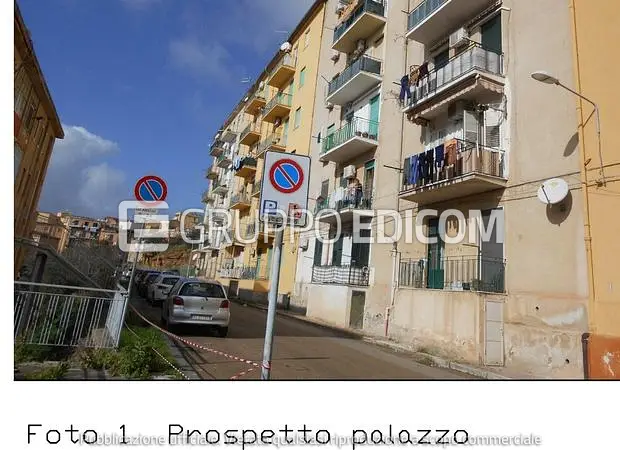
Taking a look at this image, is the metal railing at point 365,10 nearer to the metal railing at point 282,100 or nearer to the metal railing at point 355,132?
the metal railing at point 355,132

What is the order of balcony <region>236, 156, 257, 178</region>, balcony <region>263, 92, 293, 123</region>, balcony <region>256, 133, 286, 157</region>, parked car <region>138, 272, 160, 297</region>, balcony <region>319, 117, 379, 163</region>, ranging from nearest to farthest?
balcony <region>319, 117, 379, 163</region> < parked car <region>138, 272, 160, 297</region> < balcony <region>256, 133, 286, 157</region> < balcony <region>263, 92, 293, 123</region> < balcony <region>236, 156, 257, 178</region>

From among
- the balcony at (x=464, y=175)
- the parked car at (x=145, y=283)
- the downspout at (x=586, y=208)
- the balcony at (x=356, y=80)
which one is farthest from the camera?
the parked car at (x=145, y=283)

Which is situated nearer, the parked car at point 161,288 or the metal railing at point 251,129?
the parked car at point 161,288

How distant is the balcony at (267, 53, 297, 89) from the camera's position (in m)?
31.1

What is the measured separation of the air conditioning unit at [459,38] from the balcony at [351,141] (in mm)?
5003

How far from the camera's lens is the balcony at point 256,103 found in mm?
35625

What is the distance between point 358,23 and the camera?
20.2 meters

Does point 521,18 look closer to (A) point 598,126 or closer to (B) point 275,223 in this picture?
(A) point 598,126

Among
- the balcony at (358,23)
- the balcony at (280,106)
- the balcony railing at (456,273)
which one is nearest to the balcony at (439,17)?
the balcony at (358,23)

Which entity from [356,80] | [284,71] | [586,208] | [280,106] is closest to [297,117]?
[280,106]

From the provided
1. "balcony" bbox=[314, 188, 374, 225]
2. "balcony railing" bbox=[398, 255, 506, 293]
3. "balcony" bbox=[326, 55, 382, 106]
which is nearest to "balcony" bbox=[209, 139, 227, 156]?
"balcony" bbox=[326, 55, 382, 106]

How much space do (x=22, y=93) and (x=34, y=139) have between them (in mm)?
5261

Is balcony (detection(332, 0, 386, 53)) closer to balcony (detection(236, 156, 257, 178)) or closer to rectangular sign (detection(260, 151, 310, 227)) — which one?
balcony (detection(236, 156, 257, 178))

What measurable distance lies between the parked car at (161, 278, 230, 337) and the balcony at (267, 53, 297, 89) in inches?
925
